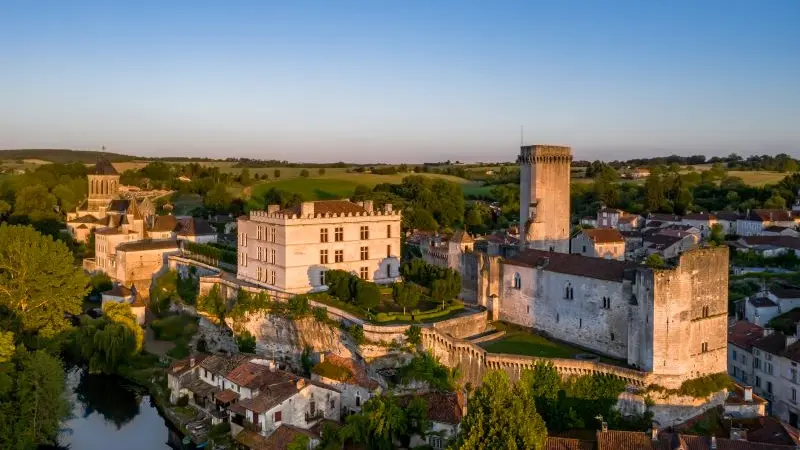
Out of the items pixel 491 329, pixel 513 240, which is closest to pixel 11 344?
pixel 491 329

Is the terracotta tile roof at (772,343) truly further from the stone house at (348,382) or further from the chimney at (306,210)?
the chimney at (306,210)

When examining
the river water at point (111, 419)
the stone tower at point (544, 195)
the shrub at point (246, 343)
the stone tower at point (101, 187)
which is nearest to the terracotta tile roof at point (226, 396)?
the river water at point (111, 419)

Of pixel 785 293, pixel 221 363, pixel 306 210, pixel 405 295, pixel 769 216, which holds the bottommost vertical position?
pixel 221 363

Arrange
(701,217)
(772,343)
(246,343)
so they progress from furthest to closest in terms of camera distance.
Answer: (701,217)
(246,343)
(772,343)

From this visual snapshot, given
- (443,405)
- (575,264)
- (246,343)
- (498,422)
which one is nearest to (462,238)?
(575,264)

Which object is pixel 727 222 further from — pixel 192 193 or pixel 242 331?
pixel 192 193

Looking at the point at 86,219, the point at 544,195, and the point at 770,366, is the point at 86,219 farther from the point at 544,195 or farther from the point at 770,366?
the point at 770,366
